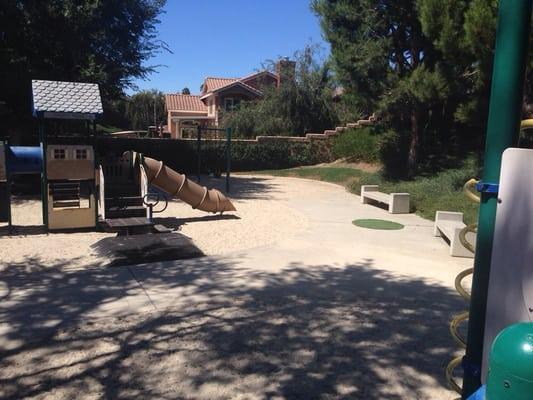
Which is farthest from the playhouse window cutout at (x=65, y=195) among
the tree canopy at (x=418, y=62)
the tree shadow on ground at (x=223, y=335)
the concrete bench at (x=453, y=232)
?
the tree canopy at (x=418, y=62)

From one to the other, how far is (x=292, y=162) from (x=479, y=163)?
10.0 metres

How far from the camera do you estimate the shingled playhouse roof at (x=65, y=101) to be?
26.9 ft

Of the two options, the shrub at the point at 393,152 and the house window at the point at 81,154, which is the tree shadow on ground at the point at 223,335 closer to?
the house window at the point at 81,154

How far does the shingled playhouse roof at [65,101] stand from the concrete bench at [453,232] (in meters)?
6.34

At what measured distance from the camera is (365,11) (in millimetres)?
15773

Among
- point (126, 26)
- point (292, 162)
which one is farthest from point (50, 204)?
point (292, 162)

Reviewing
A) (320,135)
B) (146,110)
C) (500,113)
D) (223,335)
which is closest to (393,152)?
(320,135)

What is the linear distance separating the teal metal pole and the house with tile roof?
3017 centimetres

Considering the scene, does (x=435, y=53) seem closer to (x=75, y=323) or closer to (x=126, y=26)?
(x=126, y=26)

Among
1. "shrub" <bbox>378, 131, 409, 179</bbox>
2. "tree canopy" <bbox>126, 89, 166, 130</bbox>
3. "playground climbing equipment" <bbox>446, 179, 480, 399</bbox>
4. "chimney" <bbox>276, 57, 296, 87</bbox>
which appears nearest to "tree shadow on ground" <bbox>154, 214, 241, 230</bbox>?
"playground climbing equipment" <bbox>446, 179, 480, 399</bbox>

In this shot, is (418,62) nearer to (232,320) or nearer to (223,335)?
(232,320)

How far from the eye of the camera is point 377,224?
10000 millimetres

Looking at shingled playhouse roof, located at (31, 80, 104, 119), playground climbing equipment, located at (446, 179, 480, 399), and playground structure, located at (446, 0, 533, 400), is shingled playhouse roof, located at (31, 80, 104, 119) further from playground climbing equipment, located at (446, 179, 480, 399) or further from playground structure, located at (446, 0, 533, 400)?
playground structure, located at (446, 0, 533, 400)

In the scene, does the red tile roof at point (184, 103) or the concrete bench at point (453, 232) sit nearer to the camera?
the concrete bench at point (453, 232)
